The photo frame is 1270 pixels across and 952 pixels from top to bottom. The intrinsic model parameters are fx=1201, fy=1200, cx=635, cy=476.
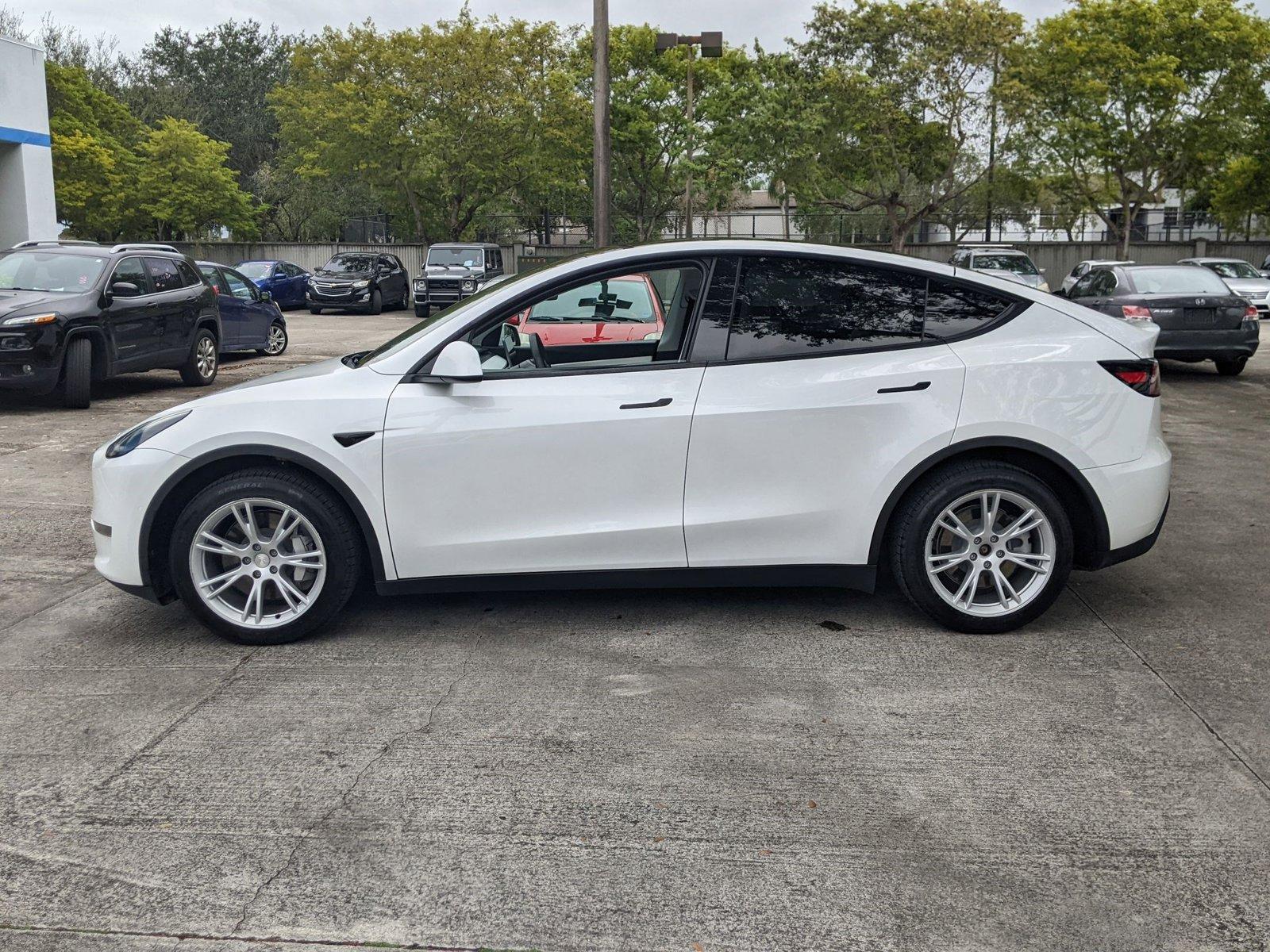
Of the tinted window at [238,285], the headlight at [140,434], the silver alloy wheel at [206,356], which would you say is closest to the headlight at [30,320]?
the silver alloy wheel at [206,356]

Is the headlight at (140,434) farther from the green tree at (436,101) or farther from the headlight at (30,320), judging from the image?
the green tree at (436,101)

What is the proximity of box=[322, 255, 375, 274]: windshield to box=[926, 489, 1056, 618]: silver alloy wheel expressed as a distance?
2945 centimetres

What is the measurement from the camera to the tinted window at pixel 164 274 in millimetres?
13562

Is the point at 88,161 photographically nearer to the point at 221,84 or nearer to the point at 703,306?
the point at 221,84

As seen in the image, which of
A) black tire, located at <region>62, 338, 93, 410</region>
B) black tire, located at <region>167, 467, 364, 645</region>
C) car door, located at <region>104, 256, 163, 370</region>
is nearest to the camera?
black tire, located at <region>167, 467, 364, 645</region>

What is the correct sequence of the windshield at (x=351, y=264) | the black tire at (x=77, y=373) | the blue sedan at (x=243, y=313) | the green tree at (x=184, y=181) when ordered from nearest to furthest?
the black tire at (x=77, y=373), the blue sedan at (x=243, y=313), the windshield at (x=351, y=264), the green tree at (x=184, y=181)

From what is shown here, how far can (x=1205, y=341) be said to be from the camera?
611 inches

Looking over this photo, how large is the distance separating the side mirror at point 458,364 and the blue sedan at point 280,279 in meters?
28.1

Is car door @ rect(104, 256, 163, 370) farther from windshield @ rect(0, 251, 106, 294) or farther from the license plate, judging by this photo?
the license plate

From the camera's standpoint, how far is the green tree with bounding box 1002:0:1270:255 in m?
36.1

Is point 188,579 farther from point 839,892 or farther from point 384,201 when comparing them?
point 384,201

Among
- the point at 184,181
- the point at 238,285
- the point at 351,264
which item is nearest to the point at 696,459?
the point at 238,285

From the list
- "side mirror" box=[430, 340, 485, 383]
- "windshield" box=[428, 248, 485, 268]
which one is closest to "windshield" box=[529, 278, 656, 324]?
"side mirror" box=[430, 340, 485, 383]

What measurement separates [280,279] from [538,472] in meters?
29.7
